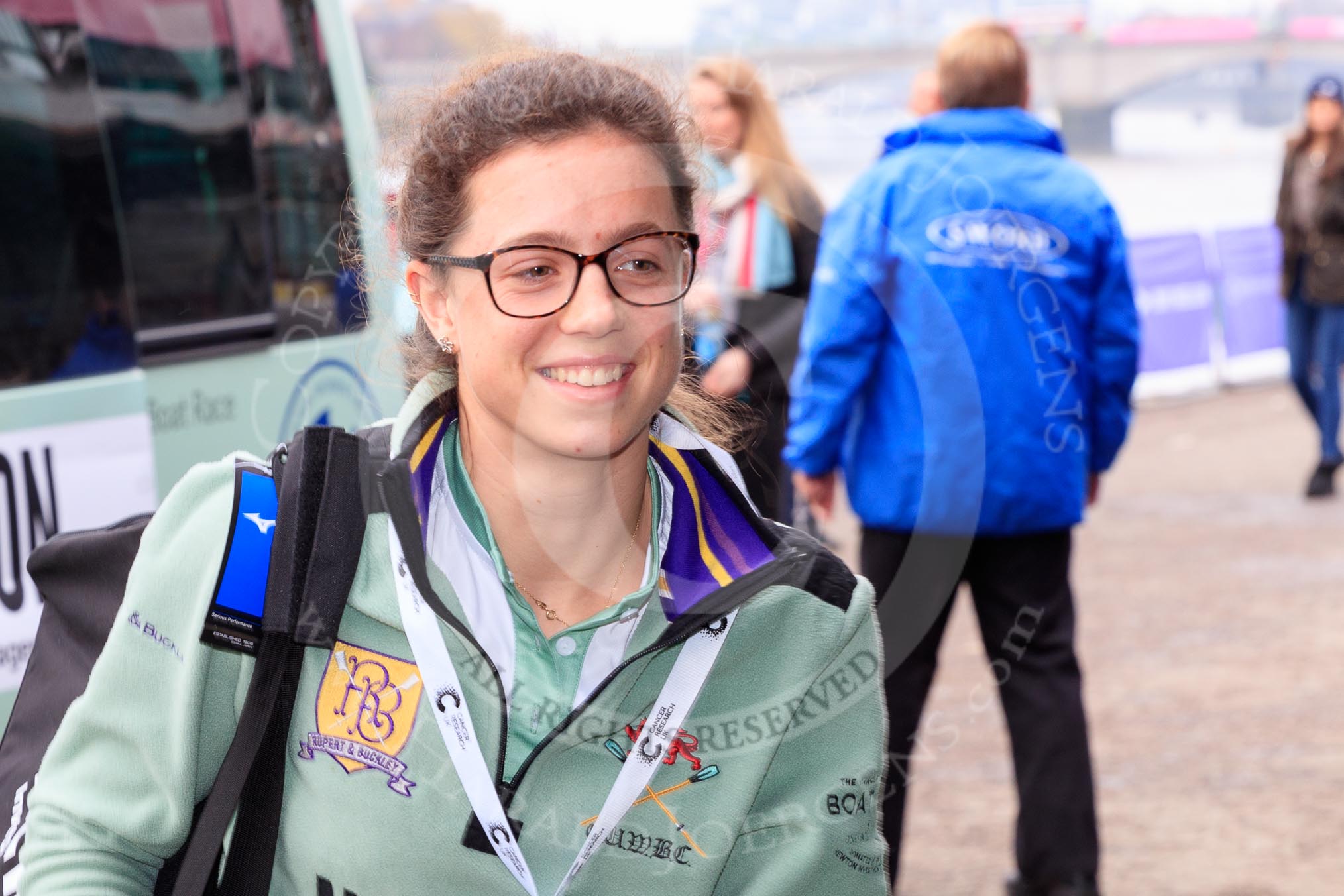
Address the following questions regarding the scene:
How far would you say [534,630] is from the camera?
6.57ft

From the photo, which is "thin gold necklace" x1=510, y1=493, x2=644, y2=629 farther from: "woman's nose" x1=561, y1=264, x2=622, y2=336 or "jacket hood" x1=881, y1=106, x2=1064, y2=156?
"jacket hood" x1=881, y1=106, x2=1064, y2=156

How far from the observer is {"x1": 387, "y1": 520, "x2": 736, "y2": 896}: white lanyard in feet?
6.05

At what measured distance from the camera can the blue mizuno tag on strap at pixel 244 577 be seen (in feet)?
5.81

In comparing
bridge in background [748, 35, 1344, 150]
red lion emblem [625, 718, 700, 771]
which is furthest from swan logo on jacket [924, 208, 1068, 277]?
red lion emblem [625, 718, 700, 771]

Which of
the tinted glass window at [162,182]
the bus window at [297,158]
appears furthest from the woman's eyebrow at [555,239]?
the bus window at [297,158]

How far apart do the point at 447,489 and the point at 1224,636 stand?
536cm

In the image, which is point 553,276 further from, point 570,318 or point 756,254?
point 756,254

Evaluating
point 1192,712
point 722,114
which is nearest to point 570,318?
point 722,114

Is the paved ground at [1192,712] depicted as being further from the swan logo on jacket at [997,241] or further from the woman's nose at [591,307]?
the woman's nose at [591,307]

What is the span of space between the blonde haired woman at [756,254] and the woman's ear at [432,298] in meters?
1.98

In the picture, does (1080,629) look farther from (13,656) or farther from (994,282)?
(13,656)

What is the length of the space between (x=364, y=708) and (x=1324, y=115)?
9.13 metres

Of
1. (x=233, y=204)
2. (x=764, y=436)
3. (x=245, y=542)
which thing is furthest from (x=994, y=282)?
(x=245, y=542)

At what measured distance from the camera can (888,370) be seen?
402 centimetres
